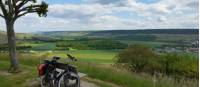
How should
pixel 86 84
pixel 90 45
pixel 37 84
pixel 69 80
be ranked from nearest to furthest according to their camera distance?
pixel 69 80, pixel 37 84, pixel 86 84, pixel 90 45

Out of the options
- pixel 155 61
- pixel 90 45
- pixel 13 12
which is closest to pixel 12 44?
pixel 13 12

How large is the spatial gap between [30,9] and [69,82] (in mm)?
6655

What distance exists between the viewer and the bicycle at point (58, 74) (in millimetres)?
14078

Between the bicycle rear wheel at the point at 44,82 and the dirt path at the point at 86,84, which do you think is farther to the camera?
the dirt path at the point at 86,84

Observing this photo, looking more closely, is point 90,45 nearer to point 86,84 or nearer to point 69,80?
point 86,84

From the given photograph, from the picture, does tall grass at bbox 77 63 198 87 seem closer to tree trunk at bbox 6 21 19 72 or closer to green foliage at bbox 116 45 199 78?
tree trunk at bbox 6 21 19 72

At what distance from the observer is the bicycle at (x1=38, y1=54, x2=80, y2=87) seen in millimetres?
14078

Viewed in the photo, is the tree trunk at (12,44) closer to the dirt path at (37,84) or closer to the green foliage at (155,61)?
the dirt path at (37,84)

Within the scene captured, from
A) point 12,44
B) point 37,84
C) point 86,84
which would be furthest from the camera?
point 12,44

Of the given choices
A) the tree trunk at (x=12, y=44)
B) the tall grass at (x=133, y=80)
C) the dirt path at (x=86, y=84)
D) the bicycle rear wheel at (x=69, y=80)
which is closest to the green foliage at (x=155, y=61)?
the tree trunk at (x=12, y=44)

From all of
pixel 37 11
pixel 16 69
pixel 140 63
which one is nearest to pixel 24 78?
pixel 16 69

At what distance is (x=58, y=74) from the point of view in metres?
14.2

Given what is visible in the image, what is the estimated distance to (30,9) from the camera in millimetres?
19688

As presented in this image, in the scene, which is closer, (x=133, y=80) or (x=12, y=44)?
(x=133, y=80)
